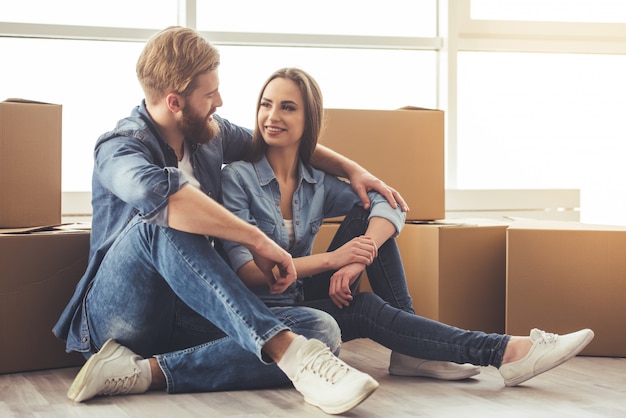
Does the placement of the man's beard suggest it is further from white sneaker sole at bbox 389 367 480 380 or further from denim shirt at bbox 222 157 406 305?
white sneaker sole at bbox 389 367 480 380

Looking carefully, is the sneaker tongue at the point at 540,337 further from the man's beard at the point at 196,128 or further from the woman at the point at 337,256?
the man's beard at the point at 196,128

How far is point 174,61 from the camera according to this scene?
A: 1835 mm

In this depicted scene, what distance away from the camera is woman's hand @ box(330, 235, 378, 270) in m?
1.90

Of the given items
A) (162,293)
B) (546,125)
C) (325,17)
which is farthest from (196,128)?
(546,125)

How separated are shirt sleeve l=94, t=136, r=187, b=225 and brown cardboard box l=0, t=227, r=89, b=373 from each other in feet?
1.19

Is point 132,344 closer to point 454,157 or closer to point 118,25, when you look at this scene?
point 118,25

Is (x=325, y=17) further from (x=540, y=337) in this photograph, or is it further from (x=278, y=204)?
(x=540, y=337)

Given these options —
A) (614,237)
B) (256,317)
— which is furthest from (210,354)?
(614,237)

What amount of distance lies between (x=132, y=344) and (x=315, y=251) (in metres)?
0.78

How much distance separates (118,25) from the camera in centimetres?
286

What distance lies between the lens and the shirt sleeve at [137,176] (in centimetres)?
159

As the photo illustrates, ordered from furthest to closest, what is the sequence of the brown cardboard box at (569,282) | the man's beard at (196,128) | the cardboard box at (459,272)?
the cardboard box at (459,272) → the brown cardboard box at (569,282) → the man's beard at (196,128)

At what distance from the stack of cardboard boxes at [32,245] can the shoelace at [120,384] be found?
0.40 m

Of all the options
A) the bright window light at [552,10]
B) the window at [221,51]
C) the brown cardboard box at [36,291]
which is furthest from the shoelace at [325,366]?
the bright window light at [552,10]
